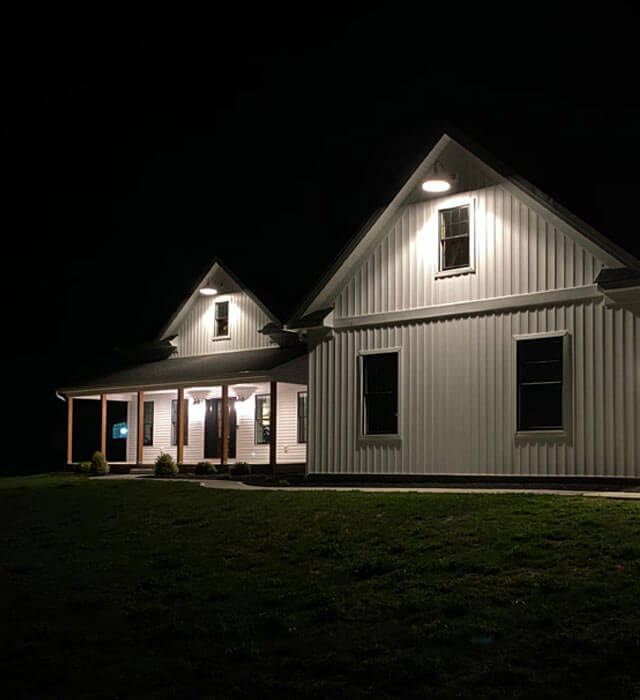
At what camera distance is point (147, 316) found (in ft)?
244

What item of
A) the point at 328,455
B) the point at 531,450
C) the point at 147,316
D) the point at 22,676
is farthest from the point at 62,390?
the point at 147,316

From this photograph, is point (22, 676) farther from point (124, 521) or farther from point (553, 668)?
point (124, 521)

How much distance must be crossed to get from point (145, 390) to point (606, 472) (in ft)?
59.1

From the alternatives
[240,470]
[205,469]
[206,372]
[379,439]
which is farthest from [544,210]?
[206,372]

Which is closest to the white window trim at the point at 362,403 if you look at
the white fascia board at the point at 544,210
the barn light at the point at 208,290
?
the white fascia board at the point at 544,210

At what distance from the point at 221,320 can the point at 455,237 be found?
13945mm

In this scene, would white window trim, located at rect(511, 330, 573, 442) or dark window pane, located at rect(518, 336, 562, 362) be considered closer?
white window trim, located at rect(511, 330, 573, 442)

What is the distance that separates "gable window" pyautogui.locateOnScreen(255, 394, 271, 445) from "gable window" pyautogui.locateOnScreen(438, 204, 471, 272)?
1184 centimetres

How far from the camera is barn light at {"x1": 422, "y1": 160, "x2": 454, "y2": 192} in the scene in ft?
62.9

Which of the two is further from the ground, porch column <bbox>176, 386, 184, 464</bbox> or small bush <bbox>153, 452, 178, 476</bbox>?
porch column <bbox>176, 386, 184, 464</bbox>

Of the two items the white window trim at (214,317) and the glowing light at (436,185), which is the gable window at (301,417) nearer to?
the white window trim at (214,317)

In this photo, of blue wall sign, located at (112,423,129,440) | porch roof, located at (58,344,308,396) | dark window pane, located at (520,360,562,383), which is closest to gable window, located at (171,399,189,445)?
porch roof, located at (58,344,308,396)

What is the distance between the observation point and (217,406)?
103 feet

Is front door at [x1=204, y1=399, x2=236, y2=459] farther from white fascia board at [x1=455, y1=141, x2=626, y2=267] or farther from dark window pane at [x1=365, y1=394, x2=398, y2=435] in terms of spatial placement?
white fascia board at [x1=455, y1=141, x2=626, y2=267]
